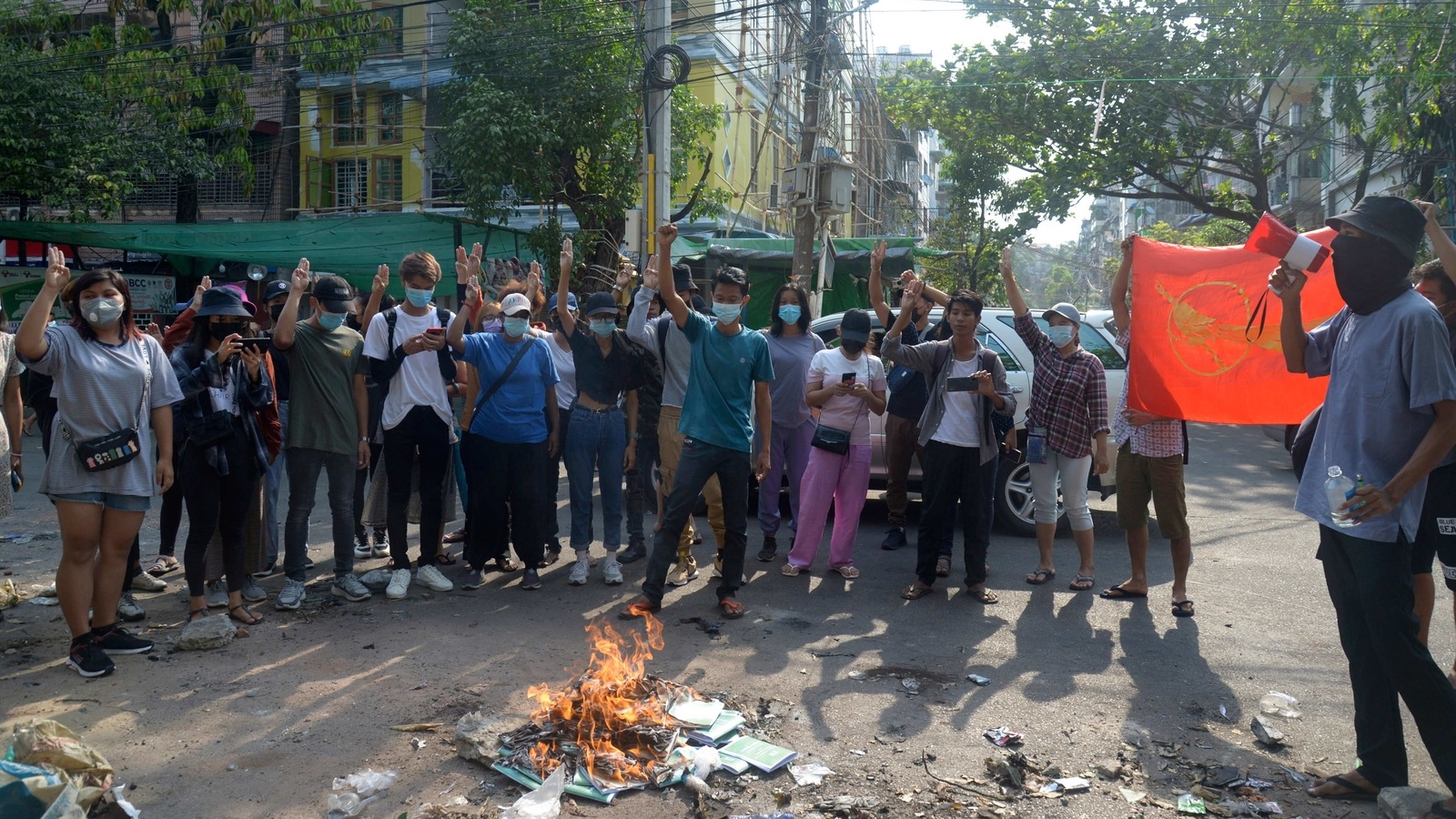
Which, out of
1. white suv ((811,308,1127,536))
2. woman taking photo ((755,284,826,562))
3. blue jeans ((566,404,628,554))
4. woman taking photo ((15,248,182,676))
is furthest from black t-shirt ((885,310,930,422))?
woman taking photo ((15,248,182,676))

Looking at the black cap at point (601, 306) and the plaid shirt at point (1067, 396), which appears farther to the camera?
the black cap at point (601, 306)

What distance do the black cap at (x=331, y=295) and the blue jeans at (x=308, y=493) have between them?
81 cm

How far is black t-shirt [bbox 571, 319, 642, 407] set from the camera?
22.4 ft

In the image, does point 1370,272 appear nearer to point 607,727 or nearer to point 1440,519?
point 1440,519

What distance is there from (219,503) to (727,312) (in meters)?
2.89

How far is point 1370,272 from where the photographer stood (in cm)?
375

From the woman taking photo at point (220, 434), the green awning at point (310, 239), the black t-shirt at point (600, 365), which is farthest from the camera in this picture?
the green awning at point (310, 239)

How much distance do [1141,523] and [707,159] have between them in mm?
12900

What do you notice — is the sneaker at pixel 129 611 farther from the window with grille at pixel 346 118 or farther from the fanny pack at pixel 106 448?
the window with grille at pixel 346 118

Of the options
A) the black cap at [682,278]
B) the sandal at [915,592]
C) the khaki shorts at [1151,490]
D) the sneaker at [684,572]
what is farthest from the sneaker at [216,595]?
the khaki shorts at [1151,490]

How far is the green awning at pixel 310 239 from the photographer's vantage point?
51.3 ft

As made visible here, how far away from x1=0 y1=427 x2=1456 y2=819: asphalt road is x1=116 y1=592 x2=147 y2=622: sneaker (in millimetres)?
76

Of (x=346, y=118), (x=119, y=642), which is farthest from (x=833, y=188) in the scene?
(x=346, y=118)

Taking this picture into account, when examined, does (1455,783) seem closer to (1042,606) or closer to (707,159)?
(1042,606)
